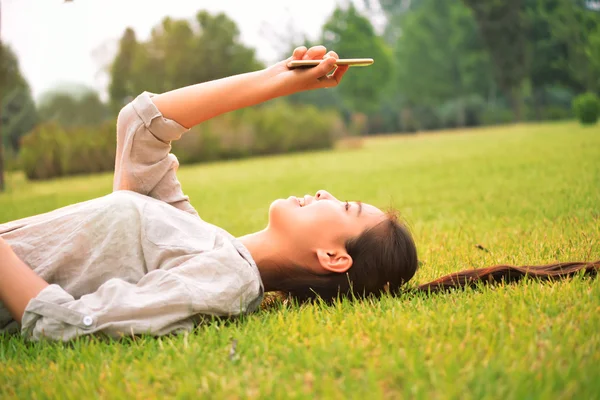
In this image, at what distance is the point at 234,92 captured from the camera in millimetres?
2336

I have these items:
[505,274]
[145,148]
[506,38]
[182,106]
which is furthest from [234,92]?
[506,38]

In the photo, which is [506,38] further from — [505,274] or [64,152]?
[505,274]

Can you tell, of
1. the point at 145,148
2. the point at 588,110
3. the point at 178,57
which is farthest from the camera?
the point at 178,57

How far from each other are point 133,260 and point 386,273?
96 cm

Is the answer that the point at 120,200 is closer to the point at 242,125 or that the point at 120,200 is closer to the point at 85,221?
the point at 85,221

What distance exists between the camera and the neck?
93.4 inches

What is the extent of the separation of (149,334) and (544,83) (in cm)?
3977

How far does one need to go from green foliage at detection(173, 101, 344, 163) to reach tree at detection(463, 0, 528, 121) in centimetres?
1553

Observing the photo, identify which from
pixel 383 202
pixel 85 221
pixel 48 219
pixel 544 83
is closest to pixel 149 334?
pixel 85 221

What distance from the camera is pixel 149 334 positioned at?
1.94 m

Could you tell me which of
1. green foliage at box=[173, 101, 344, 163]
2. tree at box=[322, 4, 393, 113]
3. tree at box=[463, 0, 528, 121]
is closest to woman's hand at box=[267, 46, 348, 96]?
green foliage at box=[173, 101, 344, 163]

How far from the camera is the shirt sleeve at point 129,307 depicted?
1894mm

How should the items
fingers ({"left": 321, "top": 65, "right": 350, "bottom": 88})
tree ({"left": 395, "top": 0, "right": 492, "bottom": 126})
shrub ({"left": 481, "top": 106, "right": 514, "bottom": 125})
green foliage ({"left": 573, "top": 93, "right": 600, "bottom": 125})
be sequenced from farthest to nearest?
tree ({"left": 395, "top": 0, "right": 492, "bottom": 126})
shrub ({"left": 481, "top": 106, "right": 514, "bottom": 125})
green foliage ({"left": 573, "top": 93, "right": 600, "bottom": 125})
fingers ({"left": 321, "top": 65, "right": 350, "bottom": 88})

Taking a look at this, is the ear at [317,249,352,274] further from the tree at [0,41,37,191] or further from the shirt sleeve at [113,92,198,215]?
the tree at [0,41,37,191]
